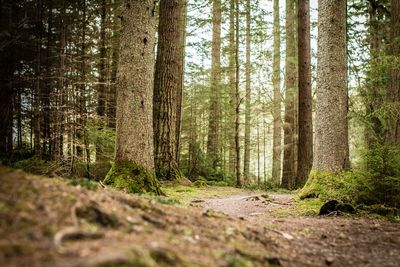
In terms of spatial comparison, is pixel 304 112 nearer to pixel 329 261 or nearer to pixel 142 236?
pixel 329 261

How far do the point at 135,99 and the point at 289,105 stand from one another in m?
12.4

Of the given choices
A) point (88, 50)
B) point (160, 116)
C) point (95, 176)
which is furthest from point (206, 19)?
point (95, 176)

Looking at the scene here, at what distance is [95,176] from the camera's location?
9219mm

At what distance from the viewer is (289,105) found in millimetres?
17719

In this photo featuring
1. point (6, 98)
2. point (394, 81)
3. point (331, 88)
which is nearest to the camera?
point (331, 88)

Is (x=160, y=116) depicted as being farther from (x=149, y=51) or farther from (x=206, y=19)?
(x=206, y=19)

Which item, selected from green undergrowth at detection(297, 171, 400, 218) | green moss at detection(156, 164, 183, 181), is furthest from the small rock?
green moss at detection(156, 164, 183, 181)

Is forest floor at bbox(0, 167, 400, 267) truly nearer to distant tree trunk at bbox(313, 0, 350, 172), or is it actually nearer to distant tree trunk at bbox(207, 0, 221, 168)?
distant tree trunk at bbox(313, 0, 350, 172)

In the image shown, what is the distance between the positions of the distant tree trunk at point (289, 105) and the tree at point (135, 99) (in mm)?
10019

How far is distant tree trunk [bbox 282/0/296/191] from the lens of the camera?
15664 millimetres

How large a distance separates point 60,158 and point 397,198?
7.69 m

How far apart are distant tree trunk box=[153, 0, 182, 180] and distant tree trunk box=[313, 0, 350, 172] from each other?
4542mm

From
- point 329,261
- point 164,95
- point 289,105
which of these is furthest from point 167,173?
point 289,105

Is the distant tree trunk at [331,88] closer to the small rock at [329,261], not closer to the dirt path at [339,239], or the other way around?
the dirt path at [339,239]
